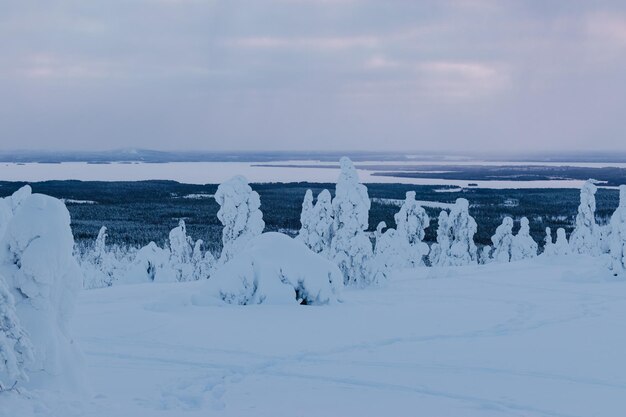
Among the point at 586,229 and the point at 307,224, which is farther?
the point at 586,229

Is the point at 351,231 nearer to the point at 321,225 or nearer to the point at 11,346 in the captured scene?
the point at 321,225

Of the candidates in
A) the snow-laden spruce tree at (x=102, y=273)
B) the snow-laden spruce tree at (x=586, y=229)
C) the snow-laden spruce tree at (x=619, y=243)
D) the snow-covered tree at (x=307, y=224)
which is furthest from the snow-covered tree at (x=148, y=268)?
the snow-laden spruce tree at (x=586, y=229)

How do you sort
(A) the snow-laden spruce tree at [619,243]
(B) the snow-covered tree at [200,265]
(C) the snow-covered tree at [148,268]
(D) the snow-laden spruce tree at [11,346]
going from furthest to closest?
(B) the snow-covered tree at [200,265] → (C) the snow-covered tree at [148,268] → (A) the snow-laden spruce tree at [619,243] → (D) the snow-laden spruce tree at [11,346]

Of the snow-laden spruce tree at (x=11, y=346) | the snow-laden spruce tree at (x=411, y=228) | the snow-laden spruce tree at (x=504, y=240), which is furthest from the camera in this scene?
the snow-laden spruce tree at (x=504, y=240)

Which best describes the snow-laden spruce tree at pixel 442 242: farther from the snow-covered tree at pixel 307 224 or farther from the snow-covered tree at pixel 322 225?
the snow-covered tree at pixel 322 225

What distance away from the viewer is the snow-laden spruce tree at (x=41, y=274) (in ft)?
24.1

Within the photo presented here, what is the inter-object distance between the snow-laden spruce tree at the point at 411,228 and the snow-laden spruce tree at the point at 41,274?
1417 inches

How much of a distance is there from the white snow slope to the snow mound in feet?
1.60

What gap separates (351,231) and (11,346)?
16.7 metres

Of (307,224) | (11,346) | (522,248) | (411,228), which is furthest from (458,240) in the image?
(11,346)

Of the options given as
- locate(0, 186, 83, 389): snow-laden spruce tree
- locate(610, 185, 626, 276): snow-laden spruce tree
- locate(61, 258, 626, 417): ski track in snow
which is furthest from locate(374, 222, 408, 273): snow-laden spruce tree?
locate(0, 186, 83, 389): snow-laden spruce tree

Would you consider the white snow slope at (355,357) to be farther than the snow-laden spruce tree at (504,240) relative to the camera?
A: No

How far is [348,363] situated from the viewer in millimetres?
10117

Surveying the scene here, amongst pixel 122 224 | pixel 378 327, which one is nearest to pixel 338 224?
pixel 378 327
